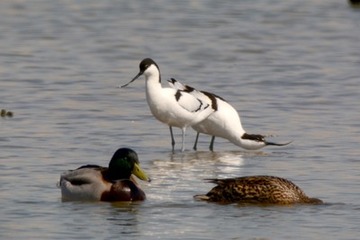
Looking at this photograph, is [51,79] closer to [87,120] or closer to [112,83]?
[112,83]

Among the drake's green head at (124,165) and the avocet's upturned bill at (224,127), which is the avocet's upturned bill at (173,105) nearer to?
the avocet's upturned bill at (224,127)

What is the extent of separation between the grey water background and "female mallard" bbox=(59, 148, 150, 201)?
0.15 meters

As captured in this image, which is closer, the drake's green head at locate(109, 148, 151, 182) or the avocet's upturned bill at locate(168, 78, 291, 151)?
the drake's green head at locate(109, 148, 151, 182)

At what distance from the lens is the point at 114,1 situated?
37.2 metres

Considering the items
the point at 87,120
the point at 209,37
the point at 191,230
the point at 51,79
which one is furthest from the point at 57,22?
the point at 191,230

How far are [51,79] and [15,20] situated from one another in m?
9.52

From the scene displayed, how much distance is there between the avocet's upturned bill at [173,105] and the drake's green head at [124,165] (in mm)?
3404

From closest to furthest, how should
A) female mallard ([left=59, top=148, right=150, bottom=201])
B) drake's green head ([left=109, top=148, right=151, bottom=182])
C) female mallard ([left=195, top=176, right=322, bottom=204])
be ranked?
1. female mallard ([left=195, top=176, right=322, bottom=204])
2. female mallard ([left=59, top=148, right=150, bottom=201])
3. drake's green head ([left=109, top=148, right=151, bottom=182])

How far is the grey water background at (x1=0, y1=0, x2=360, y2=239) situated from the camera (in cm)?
1327

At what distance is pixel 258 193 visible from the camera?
551 inches

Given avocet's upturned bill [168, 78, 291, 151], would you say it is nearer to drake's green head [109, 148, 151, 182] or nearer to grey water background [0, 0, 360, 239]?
grey water background [0, 0, 360, 239]

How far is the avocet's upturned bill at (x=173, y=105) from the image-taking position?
18.0m

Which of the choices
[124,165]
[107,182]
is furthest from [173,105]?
[107,182]

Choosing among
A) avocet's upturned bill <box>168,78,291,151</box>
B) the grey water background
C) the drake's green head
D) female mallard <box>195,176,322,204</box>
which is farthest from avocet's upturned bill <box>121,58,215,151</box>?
female mallard <box>195,176,322,204</box>
